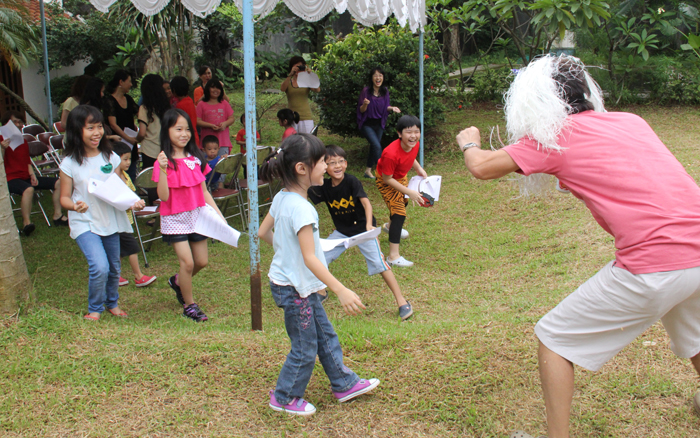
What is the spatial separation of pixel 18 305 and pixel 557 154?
320cm

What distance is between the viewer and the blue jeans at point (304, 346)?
256 cm

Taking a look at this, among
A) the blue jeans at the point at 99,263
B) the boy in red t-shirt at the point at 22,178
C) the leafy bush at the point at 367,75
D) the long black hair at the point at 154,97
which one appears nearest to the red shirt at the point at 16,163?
the boy in red t-shirt at the point at 22,178

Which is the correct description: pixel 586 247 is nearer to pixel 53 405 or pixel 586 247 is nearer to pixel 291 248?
pixel 291 248

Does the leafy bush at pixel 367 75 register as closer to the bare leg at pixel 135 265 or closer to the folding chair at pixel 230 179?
the folding chair at pixel 230 179

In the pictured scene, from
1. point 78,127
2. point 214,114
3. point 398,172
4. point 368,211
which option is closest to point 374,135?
point 214,114

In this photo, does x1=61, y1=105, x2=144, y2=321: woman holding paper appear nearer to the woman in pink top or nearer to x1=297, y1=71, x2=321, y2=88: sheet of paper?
the woman in pink top

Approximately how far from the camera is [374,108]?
328 inches

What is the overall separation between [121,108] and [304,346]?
5396 mm

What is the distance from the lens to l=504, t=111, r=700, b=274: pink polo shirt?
2002 millimetres

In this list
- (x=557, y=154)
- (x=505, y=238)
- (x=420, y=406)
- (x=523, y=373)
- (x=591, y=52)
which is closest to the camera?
(x=557, y=154)

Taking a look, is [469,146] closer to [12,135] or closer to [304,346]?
[304,346]

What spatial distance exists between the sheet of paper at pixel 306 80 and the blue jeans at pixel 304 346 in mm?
6191

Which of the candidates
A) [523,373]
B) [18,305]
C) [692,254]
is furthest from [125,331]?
[692,254]

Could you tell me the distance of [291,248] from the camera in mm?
2525
